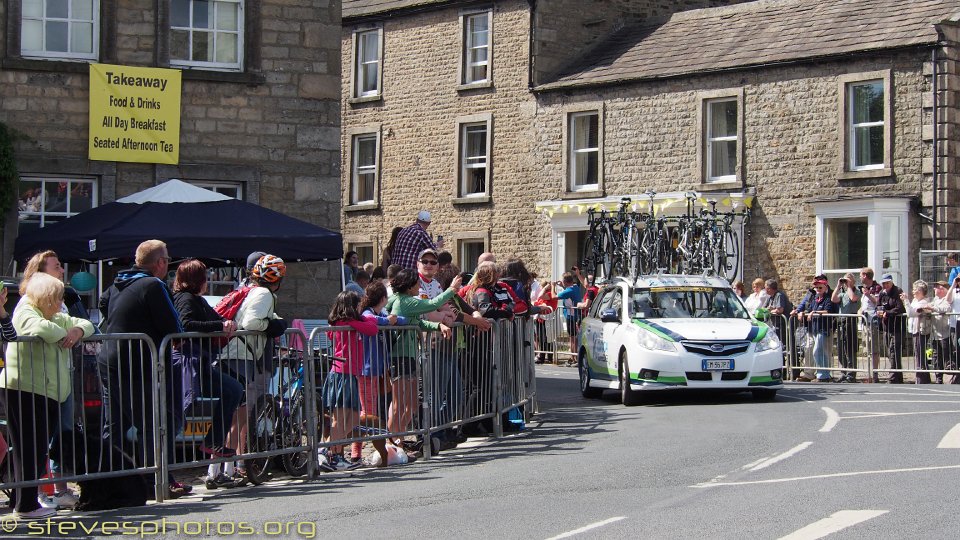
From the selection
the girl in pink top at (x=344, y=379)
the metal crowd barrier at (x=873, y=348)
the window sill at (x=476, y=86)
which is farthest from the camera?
the window sill at (x=476, y=86)

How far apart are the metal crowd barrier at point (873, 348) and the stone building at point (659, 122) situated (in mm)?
7211

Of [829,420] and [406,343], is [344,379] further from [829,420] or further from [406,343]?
[829,420]

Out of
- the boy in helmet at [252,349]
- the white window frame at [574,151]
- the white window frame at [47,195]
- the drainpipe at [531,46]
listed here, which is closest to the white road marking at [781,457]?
the boy in helmet at [252,349]

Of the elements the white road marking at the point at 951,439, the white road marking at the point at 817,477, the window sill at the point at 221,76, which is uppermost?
the window sill at the point at 221,76

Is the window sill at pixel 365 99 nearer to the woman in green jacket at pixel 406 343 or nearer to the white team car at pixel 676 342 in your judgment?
the white team car at pixel 676 342

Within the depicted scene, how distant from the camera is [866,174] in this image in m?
32.8

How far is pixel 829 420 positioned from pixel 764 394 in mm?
3688

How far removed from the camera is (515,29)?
3994cm

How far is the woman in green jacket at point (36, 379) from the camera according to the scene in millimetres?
10141

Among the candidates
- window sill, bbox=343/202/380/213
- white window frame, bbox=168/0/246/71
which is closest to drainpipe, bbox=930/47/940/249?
white window frame, bbox=168/0/246/71

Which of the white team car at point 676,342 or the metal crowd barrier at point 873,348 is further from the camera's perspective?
the metal crowd barrier at point 873,348

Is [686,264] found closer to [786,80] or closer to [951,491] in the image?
[786,80]

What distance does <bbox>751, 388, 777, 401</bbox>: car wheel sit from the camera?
19.7m

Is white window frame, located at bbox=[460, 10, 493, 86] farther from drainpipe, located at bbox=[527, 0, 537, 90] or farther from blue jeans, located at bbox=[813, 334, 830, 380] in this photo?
blue jeans, located at bbox=[813, 334, 830, 380]
